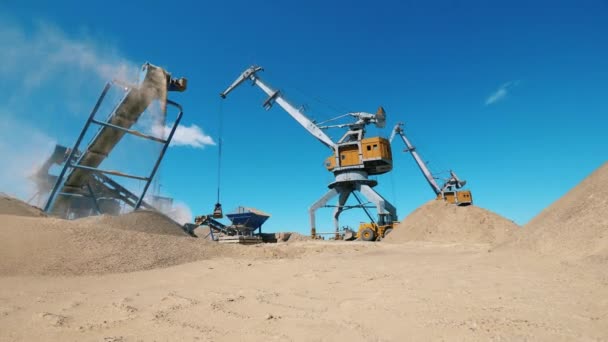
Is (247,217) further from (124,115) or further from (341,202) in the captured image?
(124,115)

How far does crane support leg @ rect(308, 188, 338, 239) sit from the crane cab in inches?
73.4

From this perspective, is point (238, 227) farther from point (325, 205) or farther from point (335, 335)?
point (335, 335)

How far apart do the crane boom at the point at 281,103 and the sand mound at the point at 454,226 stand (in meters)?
8.67

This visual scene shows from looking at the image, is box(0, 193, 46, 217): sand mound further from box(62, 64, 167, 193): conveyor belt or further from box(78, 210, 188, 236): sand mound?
box(62, 64, 167, 193): conveyor belt

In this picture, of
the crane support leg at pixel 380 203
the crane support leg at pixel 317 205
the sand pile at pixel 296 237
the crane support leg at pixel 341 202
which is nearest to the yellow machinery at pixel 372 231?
the crane support leg at pixel 380 203

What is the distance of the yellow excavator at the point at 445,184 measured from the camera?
2656cm

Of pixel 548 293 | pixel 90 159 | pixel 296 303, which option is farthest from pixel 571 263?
pixel 90 159

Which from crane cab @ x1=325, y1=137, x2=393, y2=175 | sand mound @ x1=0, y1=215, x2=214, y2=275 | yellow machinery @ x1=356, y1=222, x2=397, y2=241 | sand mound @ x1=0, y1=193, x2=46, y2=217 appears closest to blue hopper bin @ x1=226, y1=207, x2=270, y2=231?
crane cab @ x1=325, y1=137, x2=393, y2=175

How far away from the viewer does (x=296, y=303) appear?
4.05 meters

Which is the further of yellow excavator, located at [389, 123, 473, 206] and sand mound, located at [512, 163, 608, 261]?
yellow excavator, located at [389, 123, 473, 206]

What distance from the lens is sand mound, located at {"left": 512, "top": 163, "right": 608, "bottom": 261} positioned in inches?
204

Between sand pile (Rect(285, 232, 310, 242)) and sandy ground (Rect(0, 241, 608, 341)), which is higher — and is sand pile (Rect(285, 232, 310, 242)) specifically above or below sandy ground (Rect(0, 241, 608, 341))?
above

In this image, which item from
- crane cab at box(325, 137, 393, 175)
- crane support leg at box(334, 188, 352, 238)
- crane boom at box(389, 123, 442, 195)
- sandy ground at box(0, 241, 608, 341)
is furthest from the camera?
crane boom at box(389, 123, 442, 195)

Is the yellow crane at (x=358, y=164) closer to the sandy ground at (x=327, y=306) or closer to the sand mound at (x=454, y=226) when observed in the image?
the sand mound at (x=454, y=226)
